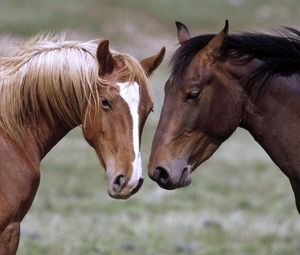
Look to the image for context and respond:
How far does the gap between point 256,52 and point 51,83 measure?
149 cm

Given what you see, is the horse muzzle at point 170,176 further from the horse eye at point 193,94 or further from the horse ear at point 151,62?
the horse ear at point 151,62

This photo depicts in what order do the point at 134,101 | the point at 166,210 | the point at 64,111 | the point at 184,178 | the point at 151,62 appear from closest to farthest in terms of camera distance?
the point at 134,101, the point at 184,178, the point at 64,111, the point at 151,62, the point at 166,210

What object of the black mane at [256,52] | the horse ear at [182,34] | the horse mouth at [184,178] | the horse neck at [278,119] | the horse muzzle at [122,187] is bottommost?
the horse mouth at [184,178]

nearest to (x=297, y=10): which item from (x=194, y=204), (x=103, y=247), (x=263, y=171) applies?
(x=263, y=171)

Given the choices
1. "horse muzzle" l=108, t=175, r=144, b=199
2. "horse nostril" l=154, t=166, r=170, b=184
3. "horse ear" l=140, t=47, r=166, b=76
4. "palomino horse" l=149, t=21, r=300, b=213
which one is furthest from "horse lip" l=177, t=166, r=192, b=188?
"horse ear" l=140, t=47, r=166, b=76

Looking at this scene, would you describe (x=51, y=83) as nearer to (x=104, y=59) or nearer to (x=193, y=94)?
(x=104, y=59)

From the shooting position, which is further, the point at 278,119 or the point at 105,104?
the point at 278,119

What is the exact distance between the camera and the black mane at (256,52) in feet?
21.3

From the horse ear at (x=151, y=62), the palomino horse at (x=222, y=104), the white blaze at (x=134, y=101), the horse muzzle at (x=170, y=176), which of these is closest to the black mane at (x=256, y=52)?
the palomino horse at (x=222, y=104)

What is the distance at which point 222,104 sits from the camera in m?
6.44

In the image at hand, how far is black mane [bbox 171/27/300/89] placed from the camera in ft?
21.3

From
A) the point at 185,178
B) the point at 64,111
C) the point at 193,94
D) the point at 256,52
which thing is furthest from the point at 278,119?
the point at 64,111

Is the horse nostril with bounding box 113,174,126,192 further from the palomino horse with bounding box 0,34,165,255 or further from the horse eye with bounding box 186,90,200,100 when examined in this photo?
the horse eye with bounding box 186,90,200,100

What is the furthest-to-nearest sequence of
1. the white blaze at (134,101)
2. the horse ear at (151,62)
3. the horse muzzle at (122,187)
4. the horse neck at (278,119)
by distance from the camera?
the horse ear at (151,62) → the horse neck at (278,119) → the white blaze at (134,101) → the horse muzzle at (122,187)
